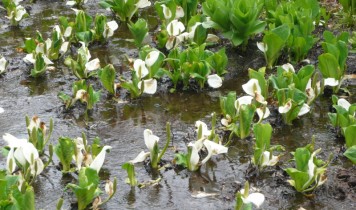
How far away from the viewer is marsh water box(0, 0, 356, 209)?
3.08 m

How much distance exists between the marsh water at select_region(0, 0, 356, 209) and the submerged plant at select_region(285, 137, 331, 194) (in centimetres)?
6

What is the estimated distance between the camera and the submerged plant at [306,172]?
302 cm

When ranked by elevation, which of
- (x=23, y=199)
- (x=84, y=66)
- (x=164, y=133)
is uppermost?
(x=84, y=66)

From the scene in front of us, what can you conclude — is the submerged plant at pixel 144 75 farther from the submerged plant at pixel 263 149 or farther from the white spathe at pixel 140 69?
the submerged plant at pixel 263 149

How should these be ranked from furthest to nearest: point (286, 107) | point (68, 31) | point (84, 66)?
point (68, 31), point (84, 66), point (286, 107)

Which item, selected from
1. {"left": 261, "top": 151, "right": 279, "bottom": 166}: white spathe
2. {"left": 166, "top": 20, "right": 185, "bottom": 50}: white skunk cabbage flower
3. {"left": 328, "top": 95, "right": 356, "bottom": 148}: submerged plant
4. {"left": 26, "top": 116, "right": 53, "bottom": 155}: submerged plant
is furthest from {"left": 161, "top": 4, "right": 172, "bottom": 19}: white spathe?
{"left": 261, "top": 151, "right": 279, "bottom": 166}: white spathe

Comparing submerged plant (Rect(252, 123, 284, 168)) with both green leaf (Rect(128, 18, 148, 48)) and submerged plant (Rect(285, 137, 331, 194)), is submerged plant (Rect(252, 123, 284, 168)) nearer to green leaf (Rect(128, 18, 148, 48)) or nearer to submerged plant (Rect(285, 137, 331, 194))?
submerged plant (Rect(285, 137, 331, 194))

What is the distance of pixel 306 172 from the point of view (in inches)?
120

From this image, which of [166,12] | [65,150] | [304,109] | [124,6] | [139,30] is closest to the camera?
[65,150]

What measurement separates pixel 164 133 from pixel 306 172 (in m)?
0.99

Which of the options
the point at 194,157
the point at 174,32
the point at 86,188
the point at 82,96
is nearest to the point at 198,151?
the point at 194,157

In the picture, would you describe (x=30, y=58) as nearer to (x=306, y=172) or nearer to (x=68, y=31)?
(x=68, y=31)

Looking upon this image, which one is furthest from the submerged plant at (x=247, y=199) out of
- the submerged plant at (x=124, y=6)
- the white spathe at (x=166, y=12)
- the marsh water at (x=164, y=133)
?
the submerged plant at (x=124, y=6)

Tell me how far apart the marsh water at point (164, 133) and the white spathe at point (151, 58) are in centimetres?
24
